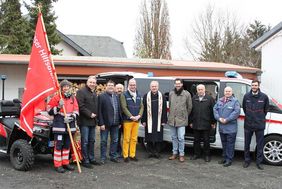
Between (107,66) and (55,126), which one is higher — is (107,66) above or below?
above

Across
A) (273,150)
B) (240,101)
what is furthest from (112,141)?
(273,150)

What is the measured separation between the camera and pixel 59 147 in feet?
22.4

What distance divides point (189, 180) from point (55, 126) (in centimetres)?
279

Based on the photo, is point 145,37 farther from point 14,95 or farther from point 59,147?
point 59,147

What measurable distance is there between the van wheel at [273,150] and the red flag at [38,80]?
187 inches

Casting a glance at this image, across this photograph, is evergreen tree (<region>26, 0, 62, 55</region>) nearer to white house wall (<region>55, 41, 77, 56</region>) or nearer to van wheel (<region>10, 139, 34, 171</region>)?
white house wall (<region>55, 41, 77, 56</region>)

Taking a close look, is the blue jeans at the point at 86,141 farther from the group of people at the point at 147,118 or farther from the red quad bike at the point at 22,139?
the red quad bike at the point at 22,139

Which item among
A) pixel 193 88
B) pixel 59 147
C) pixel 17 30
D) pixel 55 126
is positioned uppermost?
pixel 17 30

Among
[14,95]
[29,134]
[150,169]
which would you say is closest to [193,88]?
[150,169]

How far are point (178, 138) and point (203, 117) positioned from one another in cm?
78

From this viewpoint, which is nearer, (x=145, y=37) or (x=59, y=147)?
(x=59, y=147)

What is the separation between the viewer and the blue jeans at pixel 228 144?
763 cm

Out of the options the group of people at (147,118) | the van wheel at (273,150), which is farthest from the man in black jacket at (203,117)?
the van wheel at (273,150)

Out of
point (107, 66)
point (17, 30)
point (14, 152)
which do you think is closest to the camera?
point (14, 152)
